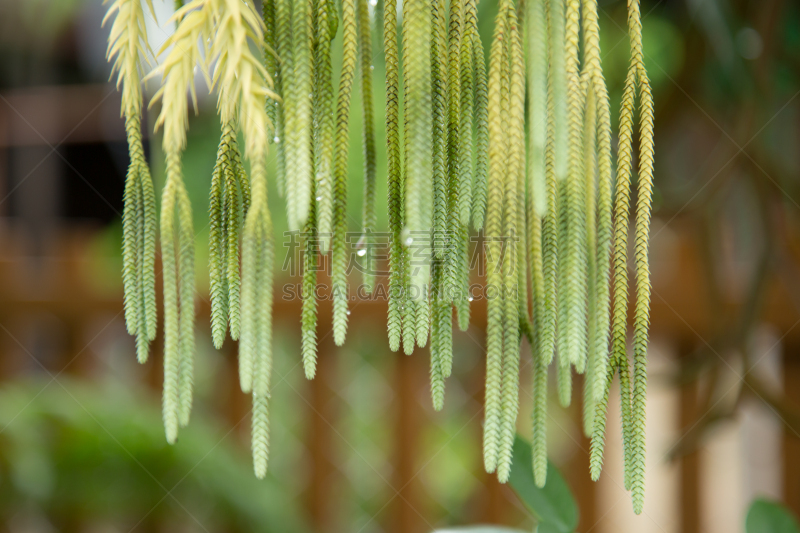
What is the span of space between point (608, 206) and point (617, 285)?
0.05m

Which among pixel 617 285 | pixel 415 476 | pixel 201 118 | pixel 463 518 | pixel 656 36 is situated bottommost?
pixel 463 518

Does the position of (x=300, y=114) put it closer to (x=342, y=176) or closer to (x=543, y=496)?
(x=342, y=176)

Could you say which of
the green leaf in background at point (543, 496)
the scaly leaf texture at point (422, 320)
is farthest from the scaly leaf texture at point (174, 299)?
the green leaf in background at point (543, 496)

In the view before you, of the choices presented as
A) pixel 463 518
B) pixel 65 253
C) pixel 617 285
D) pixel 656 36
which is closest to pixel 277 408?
pixel 463 518

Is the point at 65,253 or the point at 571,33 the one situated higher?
the point at 571,33

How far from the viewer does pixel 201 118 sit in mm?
1604

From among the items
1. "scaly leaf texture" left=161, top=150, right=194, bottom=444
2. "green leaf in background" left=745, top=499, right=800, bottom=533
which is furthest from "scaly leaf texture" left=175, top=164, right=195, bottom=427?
"green leaf in background" left=745, top=499, right=800, bottom=533

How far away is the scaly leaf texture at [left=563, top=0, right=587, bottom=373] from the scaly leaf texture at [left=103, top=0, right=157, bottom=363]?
0.19 metres

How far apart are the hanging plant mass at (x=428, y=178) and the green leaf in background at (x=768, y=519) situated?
0.30 m

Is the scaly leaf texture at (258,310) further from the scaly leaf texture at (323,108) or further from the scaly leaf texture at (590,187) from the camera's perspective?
the scaly leaf texture at (590,187)

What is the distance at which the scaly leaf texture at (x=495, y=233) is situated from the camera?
237 millimetres

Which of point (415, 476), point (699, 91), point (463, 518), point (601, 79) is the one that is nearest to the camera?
point (601, 79)

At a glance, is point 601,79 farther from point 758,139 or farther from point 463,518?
point 463,518

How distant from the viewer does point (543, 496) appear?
1.40 feet
